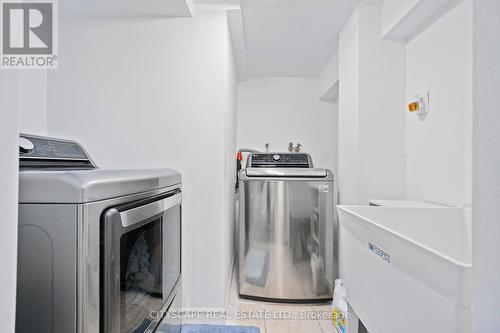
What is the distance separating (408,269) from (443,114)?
4.24ft

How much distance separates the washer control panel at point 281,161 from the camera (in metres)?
2.65

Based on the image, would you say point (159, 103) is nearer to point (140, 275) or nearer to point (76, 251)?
point (140, 275)

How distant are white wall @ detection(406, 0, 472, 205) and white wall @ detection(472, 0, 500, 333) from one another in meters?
→ 1.13

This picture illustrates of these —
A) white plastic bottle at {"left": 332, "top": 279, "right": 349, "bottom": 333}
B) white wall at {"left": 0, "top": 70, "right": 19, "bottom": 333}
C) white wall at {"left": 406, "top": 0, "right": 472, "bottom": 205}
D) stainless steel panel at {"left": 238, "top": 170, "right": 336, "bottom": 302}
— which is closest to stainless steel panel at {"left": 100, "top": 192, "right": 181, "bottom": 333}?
white wall at {"left": 0, "top": 70, "right": 19, "bottom": 333}

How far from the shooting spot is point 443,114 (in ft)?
5.32

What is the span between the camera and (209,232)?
1979 millimetres

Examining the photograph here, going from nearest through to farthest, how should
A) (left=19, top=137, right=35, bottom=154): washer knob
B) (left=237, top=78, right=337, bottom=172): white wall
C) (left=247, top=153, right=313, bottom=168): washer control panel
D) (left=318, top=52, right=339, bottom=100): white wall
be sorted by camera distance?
1. (left=19, top=137, right=35, bottom=154): washer knob
2. (left=247, top=153, right=313, bottom=168): washer control panel
3. (left=318, top=52, right=339, bottom=100): white wall
4. (left=237, top=78, right=337, bottom=172): white wall

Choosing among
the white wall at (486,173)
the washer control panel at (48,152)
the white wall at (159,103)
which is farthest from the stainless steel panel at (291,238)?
the white wall at (486,173)

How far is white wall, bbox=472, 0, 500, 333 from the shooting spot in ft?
1.47

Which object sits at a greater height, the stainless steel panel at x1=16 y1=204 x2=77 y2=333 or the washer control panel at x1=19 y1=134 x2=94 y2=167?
the washer control panel at x1=19 y1=134 x2=94 y2=167

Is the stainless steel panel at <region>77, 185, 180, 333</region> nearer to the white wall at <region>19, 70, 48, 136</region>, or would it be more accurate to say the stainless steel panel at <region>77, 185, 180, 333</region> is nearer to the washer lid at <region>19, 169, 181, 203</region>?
the washer lid at <region>19, 169, 181, 203</region>

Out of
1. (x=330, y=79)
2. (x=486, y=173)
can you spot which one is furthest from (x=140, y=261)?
(x=330, y=79)

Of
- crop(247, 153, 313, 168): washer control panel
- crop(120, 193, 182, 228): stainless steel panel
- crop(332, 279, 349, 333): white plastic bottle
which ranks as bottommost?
crop(332, 279, 349, 333): white plastic bottle

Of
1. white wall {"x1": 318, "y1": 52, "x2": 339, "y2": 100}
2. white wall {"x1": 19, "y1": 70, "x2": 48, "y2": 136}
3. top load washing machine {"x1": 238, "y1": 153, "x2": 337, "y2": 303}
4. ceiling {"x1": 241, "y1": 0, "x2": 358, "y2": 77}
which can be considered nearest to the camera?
white wall {"x1": 19, "y1": 70, "x2": 48, "y2": 136}
